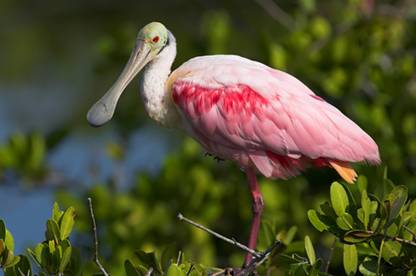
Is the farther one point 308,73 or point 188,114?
point 308,73

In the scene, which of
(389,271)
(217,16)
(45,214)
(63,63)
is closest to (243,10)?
(63,63)

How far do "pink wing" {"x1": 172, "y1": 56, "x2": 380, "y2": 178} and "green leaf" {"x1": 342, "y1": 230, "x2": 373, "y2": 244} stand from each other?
794 mm

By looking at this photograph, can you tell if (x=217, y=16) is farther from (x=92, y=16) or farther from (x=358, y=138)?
(x=92, y=16)

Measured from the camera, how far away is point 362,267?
3830 millimetres

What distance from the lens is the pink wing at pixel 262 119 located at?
454cm

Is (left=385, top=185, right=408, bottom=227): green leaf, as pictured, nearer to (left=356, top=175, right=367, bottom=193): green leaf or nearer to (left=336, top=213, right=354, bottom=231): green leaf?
(left=336, top=213, right=354, bottom=231): green leaf

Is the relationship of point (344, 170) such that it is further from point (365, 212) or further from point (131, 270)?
point (131, 270)

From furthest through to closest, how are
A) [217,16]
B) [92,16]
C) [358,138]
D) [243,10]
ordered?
1. [92,16]
2. [243,10]
3. [217,16]
4. [358,138]

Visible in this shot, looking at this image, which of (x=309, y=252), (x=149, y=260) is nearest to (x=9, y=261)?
(x=149, y=260)

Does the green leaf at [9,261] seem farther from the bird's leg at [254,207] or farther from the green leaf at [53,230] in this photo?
the bird's leg at [254,207]

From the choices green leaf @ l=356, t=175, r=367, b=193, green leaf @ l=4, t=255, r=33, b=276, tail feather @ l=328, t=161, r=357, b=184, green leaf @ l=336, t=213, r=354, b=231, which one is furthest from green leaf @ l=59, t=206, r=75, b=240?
tail feather @ l=328, t=161, r=357, b=184

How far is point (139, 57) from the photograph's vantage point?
4785 millimetres

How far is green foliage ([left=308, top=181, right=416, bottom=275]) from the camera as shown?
12.2 ft

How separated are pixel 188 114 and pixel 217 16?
316 centimetres
